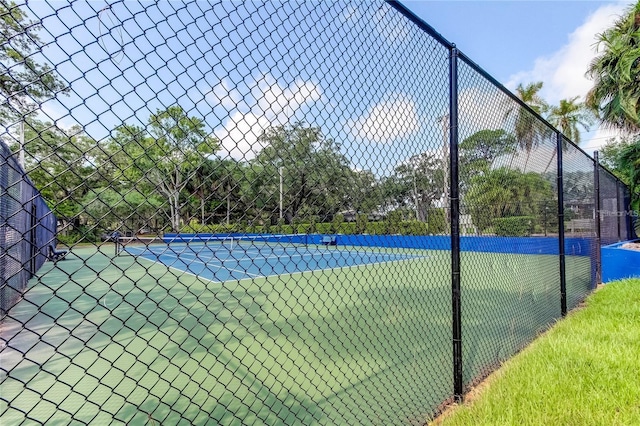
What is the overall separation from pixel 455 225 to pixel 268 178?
1176 mm

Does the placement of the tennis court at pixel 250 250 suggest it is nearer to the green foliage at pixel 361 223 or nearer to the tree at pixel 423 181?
the green foliage at pixel 361 223

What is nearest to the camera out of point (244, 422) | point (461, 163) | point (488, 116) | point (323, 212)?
point (323, 212)

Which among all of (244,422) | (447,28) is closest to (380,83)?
(447,28)

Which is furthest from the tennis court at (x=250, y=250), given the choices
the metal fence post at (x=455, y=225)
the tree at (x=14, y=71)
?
the metal fence post at (x=455, y=225)

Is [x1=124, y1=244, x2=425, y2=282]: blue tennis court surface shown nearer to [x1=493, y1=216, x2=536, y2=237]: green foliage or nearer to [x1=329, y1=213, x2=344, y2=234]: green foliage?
[x1=329, y1=213, x2=344, y2=234]: green foliage

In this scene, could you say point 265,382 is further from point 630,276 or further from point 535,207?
point 630,276

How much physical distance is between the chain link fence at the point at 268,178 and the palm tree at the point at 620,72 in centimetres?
460

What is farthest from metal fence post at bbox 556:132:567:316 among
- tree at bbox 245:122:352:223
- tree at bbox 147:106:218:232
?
tree at bbox 147:106:218:232

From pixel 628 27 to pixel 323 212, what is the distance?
28.4 feet

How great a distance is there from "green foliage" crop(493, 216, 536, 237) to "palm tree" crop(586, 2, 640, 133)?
516cm

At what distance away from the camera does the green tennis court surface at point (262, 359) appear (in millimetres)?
1885

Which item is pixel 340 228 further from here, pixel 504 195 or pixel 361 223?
pixel 504 195

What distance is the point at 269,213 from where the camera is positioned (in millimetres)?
1563

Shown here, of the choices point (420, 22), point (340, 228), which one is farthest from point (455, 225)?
point (420, 22)
